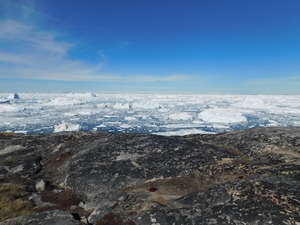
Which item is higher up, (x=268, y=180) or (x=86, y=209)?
(x=268, y=180)

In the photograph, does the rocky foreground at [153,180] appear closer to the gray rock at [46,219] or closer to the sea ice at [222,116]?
the gray rock at [46,219]

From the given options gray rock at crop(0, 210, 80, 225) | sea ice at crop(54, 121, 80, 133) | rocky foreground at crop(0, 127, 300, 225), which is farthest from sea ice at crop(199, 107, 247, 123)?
gray rock at crop(0, 210, 80, 225)

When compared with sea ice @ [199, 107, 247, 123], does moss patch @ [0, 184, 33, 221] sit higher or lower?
higher

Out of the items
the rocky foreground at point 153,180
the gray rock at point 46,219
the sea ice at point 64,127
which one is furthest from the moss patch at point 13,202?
the sea ice at point 64,127

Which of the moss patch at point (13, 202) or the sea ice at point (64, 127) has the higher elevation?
the moss patch at point (13, 202)

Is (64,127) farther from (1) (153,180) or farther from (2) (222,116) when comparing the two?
(1) (153,180)

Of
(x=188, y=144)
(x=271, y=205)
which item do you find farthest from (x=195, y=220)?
(x=188, y=144)

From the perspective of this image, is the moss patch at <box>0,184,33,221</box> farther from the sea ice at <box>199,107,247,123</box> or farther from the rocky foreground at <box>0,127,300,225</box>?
the sea ice at <box>199,107,247,123</box>

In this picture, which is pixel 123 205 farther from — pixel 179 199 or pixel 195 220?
pixel 195 220
